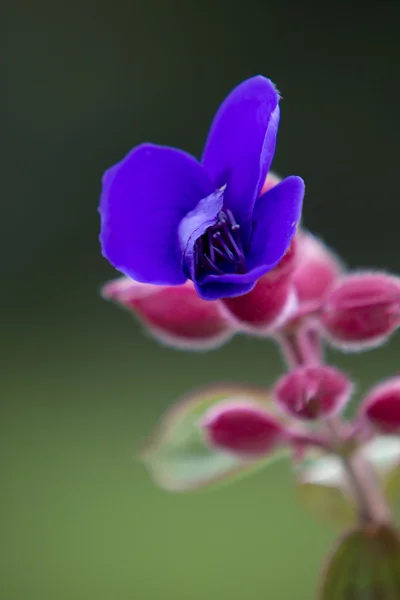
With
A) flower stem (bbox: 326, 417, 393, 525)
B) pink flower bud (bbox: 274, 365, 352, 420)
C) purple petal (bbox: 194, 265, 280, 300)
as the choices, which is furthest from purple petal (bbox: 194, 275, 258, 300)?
flower stem (bbox: 326, 417, 393, 525)

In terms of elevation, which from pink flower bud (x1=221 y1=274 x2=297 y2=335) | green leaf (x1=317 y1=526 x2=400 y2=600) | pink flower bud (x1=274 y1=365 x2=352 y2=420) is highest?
pink flower bud (x1=221 y1=274 x2=297 y2=335)

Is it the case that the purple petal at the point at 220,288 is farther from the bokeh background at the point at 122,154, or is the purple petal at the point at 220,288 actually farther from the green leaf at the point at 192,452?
the bokeh background at the point at 122,154

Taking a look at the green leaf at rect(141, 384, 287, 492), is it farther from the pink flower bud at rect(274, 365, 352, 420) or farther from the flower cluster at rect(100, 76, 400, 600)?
the pink flower bud at rect(274, 365, 352, 420)

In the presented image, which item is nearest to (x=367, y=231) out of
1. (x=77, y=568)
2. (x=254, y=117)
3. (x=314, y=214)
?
(x=314, y=214)

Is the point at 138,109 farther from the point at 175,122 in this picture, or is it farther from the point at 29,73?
the point at 29,73

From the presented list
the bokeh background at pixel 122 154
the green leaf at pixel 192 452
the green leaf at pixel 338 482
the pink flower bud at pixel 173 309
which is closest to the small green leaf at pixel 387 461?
the green leaf at pixel 338 482

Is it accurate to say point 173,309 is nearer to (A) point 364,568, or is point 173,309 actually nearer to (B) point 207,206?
(B) point 207,206
